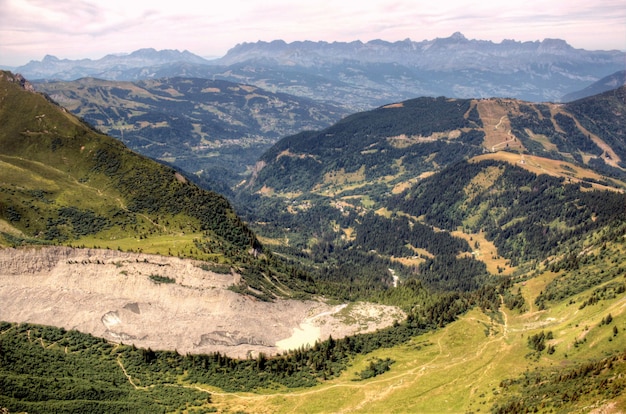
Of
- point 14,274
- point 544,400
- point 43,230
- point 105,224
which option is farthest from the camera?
point 105,224

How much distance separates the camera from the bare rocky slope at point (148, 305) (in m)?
155

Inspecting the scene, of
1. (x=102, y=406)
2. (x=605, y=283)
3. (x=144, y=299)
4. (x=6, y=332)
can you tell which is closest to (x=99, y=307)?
(x=144, y=299)

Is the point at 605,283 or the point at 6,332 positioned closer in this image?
the point at 6,332

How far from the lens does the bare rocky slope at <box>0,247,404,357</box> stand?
155250mm

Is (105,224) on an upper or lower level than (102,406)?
upper

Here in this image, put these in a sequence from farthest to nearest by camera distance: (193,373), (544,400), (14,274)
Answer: (14,274) < (193,373) < (544,400)

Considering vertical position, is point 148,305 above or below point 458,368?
above

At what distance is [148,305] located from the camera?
164m

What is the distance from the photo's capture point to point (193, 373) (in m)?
142

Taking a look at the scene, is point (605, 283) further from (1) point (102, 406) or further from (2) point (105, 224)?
(2) point (105, 224)

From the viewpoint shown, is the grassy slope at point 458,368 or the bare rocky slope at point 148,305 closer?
the grassy slope at point 458,368

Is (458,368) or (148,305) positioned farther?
(148,305)

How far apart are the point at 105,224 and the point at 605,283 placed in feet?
611

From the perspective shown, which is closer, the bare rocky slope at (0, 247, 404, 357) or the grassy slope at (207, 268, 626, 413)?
the grassy slope at (207, 268, 626, 413)
